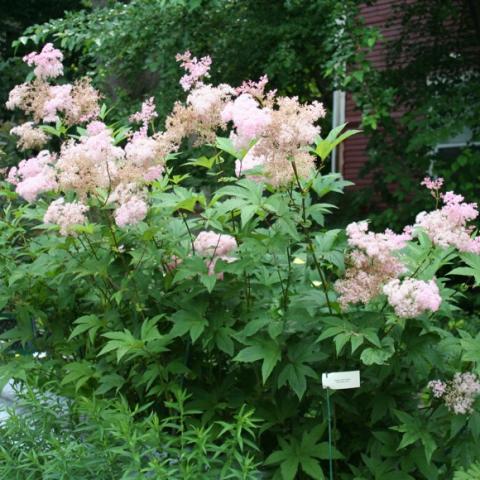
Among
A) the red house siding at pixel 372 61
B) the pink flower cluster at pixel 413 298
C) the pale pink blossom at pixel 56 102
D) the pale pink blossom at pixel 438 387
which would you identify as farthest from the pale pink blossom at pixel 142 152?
the red house siding at pixel 372 61

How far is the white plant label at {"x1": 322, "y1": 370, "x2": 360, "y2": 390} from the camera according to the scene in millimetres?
2412

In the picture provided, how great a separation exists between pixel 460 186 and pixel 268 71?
2363mm

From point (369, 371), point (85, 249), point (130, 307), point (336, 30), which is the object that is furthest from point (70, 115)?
point (336, 30)

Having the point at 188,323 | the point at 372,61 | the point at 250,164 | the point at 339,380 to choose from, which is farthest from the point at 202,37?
the point at 339,380

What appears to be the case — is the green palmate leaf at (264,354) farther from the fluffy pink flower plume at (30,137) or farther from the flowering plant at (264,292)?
the fluffy pink flower plume at (30,137)

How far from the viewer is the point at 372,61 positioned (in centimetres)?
802

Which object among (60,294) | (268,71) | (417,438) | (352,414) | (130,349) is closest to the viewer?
(417,438)

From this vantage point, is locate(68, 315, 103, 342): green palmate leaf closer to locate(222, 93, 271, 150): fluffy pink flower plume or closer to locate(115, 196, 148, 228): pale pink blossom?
locate(115, 196, 148, 228): pale pink blossom

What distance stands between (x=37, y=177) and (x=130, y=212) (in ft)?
1.76

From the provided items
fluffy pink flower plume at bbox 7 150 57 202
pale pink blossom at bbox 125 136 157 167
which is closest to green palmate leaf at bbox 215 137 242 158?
pale pink blossom at bbox 125 136 157 167

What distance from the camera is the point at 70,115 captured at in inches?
130

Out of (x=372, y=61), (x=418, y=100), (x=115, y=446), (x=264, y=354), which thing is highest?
(x=264, y=354)

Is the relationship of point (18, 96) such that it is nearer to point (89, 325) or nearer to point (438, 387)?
point (89, 325)

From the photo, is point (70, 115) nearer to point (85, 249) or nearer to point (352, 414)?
point (85, 249)
